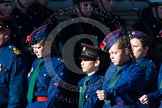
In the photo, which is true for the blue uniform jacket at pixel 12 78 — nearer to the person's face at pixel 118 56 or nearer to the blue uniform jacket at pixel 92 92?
the blue uniform jacket at pixel 92 92

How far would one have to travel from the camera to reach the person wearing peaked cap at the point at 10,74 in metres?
6.44

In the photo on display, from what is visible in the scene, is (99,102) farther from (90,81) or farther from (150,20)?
(150,20)

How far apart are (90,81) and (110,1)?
141 cm

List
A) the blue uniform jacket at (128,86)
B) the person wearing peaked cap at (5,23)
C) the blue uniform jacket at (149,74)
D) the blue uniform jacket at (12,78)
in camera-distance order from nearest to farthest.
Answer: the blue uniform jacket at (128,86) < the blue uniform jacket at (149,74) < the blue uniform jacket at (12,78) < the person wearing peaked cap at (5,23)

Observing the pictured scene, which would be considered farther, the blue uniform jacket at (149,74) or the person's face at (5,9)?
the person's face at (5,9)

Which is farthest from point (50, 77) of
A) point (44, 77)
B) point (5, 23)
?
point (5, 23)

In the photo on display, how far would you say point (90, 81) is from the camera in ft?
20.9

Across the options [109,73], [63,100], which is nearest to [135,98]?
[109,73]

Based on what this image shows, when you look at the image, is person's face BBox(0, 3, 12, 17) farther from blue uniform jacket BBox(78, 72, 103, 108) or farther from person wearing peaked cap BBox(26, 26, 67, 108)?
blue uniform jacket BBox(78, 72, 103, 108)

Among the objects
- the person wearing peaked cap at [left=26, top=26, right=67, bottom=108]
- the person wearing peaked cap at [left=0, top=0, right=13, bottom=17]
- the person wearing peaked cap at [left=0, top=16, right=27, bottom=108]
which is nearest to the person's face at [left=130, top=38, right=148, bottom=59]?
the person wearing peaked cap at [left=26, top=26, right=67, bottom=108]

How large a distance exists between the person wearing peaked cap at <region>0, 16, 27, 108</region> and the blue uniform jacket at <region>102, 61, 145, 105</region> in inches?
43.1

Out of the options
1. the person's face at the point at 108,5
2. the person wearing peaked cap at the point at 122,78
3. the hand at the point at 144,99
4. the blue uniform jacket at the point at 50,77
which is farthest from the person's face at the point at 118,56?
the person's face at the point at 108,5

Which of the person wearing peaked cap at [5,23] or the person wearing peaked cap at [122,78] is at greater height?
the person wearing peaked cap at [5,23]

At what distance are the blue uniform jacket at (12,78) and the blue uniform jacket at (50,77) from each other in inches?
7.3
